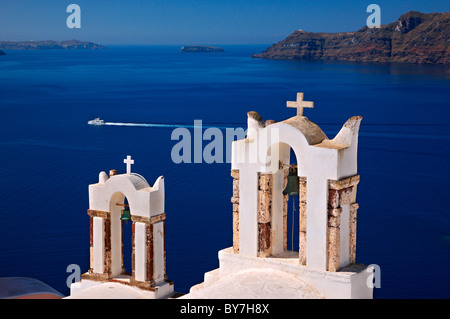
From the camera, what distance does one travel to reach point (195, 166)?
50.2 m

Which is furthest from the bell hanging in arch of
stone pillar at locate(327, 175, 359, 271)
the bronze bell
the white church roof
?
stone pillar at locate(327, 175, 359, 271)

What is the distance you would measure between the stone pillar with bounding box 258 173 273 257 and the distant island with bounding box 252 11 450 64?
429ft

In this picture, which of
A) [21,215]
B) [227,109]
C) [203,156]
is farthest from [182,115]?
[21,215]

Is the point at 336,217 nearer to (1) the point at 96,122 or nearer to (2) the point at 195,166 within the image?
(2) the point at 195,166

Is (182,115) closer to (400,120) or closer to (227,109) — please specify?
(227,109)

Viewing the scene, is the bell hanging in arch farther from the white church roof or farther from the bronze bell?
the white church roof

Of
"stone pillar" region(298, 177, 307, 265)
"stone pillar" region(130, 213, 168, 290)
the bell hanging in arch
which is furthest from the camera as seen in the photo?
the bell hanging in arch

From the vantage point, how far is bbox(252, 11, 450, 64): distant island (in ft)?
465

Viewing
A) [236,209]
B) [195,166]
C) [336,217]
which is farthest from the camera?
[195,166]

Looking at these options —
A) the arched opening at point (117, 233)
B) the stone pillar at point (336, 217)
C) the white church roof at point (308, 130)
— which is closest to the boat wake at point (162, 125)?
the arched opening at point (117, 233)

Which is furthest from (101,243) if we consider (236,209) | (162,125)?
(162,125)

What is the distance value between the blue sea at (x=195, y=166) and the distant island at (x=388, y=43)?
84.7 ft

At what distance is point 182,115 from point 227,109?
271 inches

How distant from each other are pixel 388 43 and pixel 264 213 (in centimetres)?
15098
